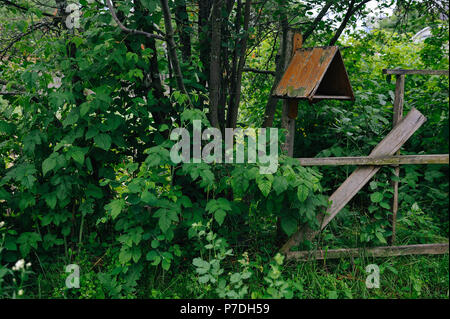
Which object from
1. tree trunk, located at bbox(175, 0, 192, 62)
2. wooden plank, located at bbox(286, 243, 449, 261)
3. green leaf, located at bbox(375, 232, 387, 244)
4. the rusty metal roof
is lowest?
wooden plank, located at bbox(286, 243, 449, 261)

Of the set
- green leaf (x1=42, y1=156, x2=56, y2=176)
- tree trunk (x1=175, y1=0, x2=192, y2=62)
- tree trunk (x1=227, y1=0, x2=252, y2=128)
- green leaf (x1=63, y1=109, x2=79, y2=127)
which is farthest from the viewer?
→ tree trunk (x1=227, y1=0, x2=252, y2=128)

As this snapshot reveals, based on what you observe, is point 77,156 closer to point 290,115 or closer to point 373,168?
point 290,115

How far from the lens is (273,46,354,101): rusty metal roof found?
306 centimetres

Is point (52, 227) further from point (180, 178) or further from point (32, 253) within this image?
point (180, 178)

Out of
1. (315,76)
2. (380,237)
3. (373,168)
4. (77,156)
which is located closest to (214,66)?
(315,76)

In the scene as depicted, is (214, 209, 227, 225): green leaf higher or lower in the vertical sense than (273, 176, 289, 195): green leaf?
lower

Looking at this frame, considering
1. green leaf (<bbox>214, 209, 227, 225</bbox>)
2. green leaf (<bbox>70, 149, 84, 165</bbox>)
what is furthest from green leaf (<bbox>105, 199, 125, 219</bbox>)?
green leaf (<bbox>214, 209, 227, 225</bbox>)

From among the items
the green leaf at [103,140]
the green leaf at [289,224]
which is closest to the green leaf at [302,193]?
the green leaf at [289,224]

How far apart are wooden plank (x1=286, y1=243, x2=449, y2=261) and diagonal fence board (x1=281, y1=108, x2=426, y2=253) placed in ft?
0.59

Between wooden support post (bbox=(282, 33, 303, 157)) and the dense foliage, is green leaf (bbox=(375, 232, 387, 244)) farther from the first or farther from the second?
wooden support post (bbox=(282, 33, 303, 157))

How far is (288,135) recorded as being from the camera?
3.38 meters

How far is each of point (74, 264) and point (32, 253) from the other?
52 cm
